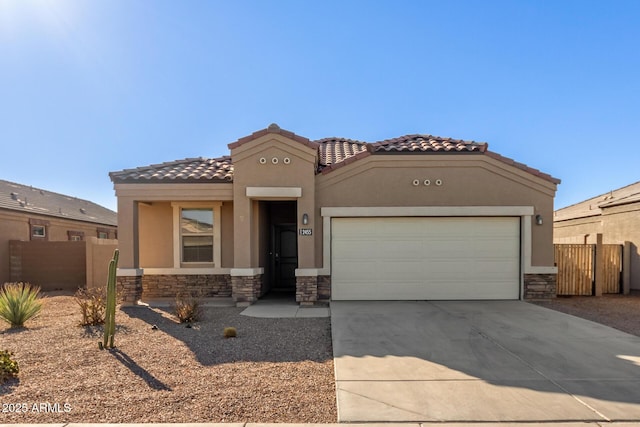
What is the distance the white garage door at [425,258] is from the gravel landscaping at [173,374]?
2.83m

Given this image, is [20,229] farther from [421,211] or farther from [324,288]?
[421,211]

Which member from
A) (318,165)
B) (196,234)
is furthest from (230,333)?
(318,165)

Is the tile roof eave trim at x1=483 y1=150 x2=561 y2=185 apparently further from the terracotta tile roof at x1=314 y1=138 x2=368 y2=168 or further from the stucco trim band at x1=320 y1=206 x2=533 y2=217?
the terracotta tile roof at x1=314 y1=138 x2=368 y2=168

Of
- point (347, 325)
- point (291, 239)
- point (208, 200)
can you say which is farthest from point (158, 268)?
point (347, 325)

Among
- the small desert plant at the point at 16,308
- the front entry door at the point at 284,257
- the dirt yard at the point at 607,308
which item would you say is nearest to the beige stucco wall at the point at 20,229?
the small desert plant at the point at 16,308

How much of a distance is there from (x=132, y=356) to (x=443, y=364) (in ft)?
15.5

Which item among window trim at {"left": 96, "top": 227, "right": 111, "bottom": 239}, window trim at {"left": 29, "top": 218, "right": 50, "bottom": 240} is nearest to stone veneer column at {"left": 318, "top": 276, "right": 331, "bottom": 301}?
window trim at {"left": 29, "top": 218, "right": 50, "bottom": 240}

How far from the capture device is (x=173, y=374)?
482 centimetres

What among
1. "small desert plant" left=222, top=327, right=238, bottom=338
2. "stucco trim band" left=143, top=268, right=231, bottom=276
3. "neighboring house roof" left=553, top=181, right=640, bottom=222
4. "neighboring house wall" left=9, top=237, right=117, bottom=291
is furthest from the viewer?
"neighboring house roof" left=553, top=181, right=640, bottom=222

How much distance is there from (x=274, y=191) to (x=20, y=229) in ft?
48.1

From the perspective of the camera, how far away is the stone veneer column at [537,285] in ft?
32.9

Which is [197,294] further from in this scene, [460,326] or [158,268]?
Result: [460,326]

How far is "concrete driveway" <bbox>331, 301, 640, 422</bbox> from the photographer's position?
3.83m

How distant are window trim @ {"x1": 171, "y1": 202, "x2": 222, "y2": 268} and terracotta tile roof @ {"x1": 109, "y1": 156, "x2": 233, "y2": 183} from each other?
0.96 m
